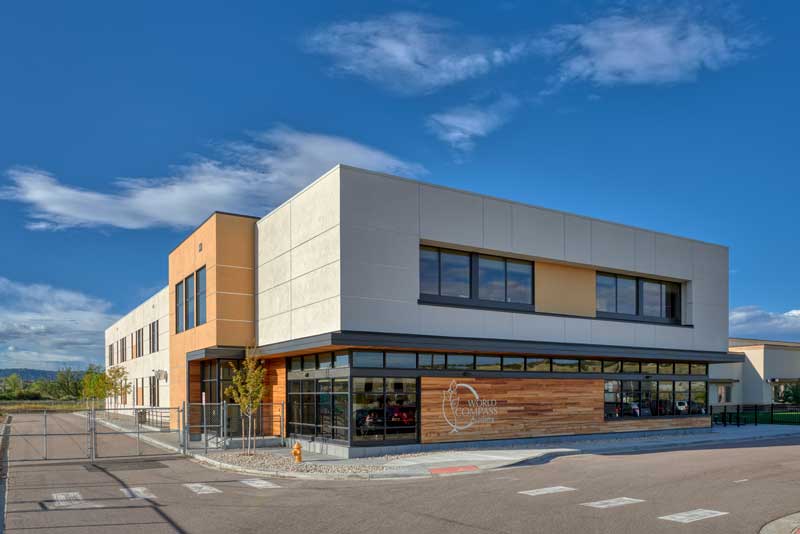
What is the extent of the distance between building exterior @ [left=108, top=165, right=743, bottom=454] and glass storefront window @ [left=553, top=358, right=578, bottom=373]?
6 centimetres

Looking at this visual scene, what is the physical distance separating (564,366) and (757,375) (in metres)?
34.8

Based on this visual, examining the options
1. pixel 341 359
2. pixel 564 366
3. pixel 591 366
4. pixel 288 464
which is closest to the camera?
pixel 288 464

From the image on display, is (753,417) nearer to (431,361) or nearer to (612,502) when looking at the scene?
(431,361)

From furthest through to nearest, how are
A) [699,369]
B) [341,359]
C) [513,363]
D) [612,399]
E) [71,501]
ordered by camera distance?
1. [699,369]
2. [612,399]
3. [513,363]
4. [341,359]
5. [71,501]

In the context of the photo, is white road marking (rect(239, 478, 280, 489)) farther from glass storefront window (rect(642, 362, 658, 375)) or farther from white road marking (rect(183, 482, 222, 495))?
glass storefront window (rect(642, 362, 658, 375))

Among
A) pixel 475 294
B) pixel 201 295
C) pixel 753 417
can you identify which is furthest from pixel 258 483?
pixel 753 417

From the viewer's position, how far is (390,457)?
23.8 m

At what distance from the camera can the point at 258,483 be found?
63.0 feet

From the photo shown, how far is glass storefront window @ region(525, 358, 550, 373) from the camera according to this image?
28.9 m

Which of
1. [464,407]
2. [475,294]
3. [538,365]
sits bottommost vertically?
[464,407]

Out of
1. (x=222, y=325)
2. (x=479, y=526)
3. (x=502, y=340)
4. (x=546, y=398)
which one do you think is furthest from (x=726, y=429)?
(x=479, y=526)

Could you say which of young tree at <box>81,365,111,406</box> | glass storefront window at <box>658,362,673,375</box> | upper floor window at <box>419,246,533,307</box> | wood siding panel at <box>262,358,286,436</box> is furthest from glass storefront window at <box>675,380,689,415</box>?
young tree at <box>81,365,111,406</box>

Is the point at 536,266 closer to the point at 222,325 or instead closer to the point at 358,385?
the point at 358,385

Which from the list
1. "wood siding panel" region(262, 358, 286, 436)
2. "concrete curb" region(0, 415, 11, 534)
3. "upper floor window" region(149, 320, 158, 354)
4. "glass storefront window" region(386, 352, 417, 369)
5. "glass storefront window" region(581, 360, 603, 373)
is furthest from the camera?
"upper floor window" region(149, 320, 158, 354)
